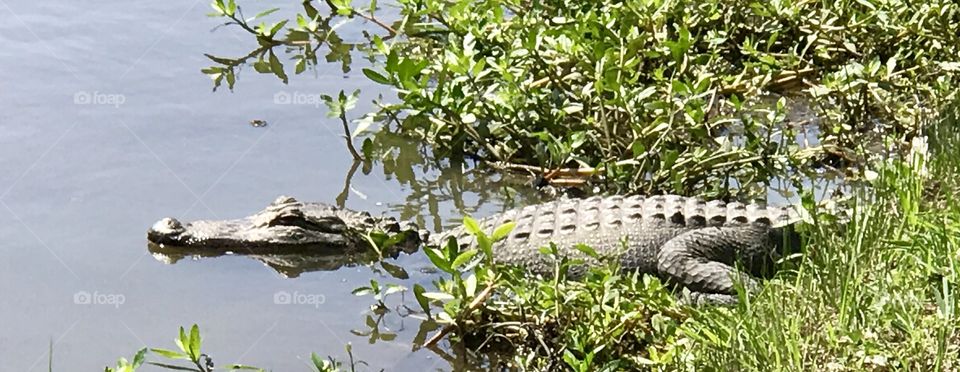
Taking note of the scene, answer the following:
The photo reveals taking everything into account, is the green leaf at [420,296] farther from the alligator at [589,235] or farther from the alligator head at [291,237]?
the alligator head at [291,237]

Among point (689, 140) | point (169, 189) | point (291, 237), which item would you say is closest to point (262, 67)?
point (169, 189)

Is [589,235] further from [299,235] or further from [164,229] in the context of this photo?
[164,229]

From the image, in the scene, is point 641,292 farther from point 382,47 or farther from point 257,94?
point 257,94

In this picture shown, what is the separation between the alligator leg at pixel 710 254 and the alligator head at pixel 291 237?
3.95ft

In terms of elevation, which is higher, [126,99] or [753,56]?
[753,56]

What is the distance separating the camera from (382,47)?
6539 millimetres

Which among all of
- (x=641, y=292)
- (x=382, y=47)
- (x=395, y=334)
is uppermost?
(x=382, y=47)

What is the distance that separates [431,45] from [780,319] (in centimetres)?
477

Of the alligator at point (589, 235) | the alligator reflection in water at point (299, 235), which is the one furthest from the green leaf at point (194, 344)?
the alligator reflection in water at point (299, 235)

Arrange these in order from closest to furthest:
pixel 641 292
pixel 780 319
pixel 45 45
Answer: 1. pixel 780 319
2. pixel 641 292
3. pixel 45 45

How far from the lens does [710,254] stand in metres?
5.49

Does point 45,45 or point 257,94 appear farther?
point 45,45

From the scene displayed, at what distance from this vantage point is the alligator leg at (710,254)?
17.5 ft

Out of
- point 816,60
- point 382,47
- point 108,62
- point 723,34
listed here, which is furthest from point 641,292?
point 108,62
